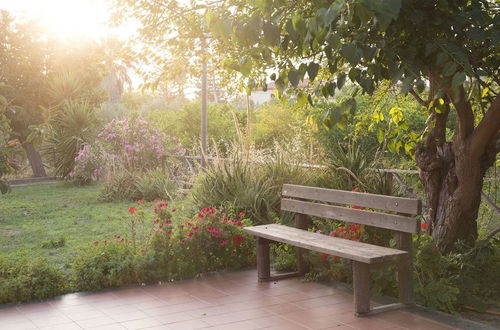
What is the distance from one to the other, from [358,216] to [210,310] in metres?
1.48

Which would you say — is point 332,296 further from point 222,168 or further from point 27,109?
point 27,109

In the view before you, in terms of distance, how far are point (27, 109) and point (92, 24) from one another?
1676 centimetres

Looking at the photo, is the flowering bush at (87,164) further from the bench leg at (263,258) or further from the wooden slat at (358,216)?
the bench leg at (263,258)

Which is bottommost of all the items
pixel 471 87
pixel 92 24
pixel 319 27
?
pixel 471 87

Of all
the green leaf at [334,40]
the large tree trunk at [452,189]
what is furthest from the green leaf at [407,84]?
the large tree trunk at [452,189]

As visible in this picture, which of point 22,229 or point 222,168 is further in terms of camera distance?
point 22,229

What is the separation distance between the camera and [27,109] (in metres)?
22.3

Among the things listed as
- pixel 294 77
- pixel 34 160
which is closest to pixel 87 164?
pixel 34 160

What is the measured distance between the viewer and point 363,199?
17.6ft

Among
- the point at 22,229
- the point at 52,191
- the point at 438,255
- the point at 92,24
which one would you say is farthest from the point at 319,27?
the point at 52,191

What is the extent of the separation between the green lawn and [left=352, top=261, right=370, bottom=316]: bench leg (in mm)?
3493

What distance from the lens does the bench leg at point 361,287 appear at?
4.84 metres

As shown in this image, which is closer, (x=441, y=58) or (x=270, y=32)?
(x=270, y=32)

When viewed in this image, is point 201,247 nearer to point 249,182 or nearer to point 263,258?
point 263,258
